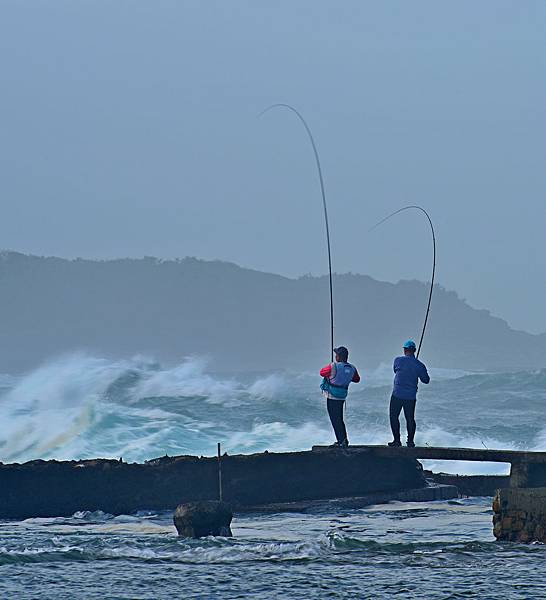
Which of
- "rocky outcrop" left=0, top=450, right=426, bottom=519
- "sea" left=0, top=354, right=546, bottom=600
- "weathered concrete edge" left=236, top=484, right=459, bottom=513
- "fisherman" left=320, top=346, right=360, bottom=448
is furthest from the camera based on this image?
"fisherman" left=320, top=346, right=360, bottom=448

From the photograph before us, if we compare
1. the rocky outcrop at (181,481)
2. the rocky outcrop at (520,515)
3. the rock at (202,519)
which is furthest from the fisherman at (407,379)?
the rock at (202,519)

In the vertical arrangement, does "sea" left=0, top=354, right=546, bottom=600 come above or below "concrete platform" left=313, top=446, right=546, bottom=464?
below

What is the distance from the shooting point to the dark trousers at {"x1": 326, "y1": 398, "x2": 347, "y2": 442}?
1514cm

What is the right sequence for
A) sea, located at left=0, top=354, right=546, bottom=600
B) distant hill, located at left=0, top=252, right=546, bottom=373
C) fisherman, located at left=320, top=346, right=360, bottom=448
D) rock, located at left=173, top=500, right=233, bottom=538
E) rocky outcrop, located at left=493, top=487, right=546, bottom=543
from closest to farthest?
sea, located at left=0, top=354, right=546, bottom=600, rocky outcrop, located at left=493, top=487, right=546, bottom=543, rock, located at left=173, top=500, right=233, bottom=538, fisherman, located at left=320, top=346, right=360, bottom=448, distant hill, located at left=0, top=252, right=546, bottom=373

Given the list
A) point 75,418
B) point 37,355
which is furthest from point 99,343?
point 75,418

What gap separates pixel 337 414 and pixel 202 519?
3.36 meters

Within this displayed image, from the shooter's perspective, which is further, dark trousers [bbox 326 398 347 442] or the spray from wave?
the spray from wave

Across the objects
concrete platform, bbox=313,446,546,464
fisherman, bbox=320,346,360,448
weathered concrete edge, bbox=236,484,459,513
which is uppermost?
fisherman, bbox=320,346,360,448

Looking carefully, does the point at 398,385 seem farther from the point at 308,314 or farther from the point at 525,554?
the point at 308,314

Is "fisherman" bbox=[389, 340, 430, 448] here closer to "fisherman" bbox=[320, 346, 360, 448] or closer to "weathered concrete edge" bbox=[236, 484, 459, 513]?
"fisherman" bbox=[320, 346, 360, 448]

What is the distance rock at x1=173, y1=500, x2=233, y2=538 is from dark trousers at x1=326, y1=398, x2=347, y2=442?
3.07 m

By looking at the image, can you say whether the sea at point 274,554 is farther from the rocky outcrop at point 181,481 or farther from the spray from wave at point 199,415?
the spray from wave at point 199,415

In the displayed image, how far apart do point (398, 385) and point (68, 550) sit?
4.69 meters

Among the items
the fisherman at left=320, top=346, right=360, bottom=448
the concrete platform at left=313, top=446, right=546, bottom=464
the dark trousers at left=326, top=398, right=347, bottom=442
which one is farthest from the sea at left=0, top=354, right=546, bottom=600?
the fisherman at left=320, top=346, right=360, bottom=448
